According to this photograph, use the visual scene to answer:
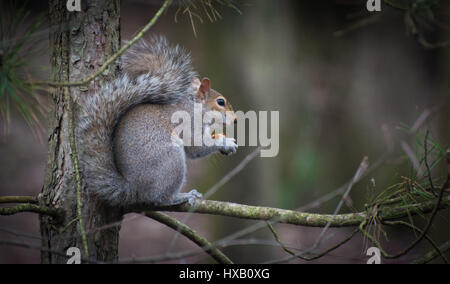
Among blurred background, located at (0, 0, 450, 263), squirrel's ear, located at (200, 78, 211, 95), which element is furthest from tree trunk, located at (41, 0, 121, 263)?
blurred background, located at (0, 0, 450, 263)

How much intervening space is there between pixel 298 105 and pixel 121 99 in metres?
2.76

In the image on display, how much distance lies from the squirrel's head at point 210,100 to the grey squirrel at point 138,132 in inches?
9.1

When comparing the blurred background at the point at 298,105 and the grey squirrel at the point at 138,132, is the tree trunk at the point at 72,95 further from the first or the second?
the blurred background at the point at 298,105

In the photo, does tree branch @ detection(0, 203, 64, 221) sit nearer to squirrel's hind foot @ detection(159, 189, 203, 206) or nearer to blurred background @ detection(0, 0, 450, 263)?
squirrel's hind foot @ detection(159, 189, 203, 206)

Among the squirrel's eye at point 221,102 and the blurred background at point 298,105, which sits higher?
the blurred background at point 298,105

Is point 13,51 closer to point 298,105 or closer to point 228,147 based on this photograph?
point 228,147

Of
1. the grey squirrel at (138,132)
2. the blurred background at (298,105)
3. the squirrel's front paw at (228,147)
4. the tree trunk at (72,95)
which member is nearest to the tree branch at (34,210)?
the tree trunk at (72,95)

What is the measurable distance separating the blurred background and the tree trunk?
4.99 feet

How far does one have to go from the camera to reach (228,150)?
6.20 ft

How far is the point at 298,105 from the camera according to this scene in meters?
3.94

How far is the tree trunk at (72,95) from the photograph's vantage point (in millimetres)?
1294

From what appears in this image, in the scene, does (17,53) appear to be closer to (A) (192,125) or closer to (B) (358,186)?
(A) (192,125)
